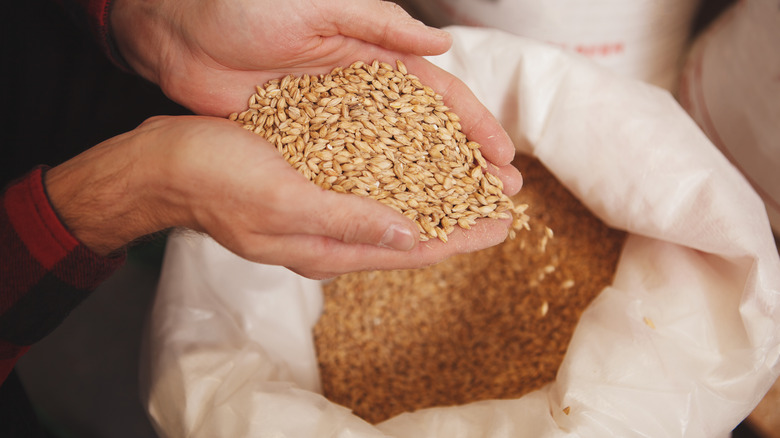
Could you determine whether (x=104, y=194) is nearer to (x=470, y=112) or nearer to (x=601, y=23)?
(x=470, y=112)

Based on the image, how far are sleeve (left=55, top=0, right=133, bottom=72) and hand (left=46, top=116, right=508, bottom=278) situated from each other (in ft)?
0.93

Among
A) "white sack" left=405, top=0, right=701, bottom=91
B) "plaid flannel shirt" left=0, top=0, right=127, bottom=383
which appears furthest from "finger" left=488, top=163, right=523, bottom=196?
"plaid flannel shirt" left=0, top=0, right=127, bottom=383

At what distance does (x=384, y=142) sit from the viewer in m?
0.82

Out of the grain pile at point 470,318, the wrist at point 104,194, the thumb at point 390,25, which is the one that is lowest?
the grain pile at point 470,318

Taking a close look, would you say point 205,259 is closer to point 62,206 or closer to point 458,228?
point 62,206

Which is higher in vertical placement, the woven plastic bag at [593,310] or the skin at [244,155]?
the skin at [244,155]

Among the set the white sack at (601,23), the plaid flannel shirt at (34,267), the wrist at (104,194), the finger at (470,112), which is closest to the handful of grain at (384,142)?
the finger at (470,112)

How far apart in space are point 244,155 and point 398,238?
0.69 ft

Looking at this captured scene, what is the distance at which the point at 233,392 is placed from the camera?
2.61 ft

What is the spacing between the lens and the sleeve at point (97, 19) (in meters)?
0.91

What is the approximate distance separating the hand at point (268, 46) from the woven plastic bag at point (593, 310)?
0.58 feet

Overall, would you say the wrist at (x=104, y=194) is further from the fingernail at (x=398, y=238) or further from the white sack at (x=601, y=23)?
the white sack at (x=601, y=23)

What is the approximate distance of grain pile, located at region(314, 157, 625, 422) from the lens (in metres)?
1.00

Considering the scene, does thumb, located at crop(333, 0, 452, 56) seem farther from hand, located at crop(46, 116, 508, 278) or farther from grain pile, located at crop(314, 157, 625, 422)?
grain pile, located at crop(314, 157, 625, 422)
